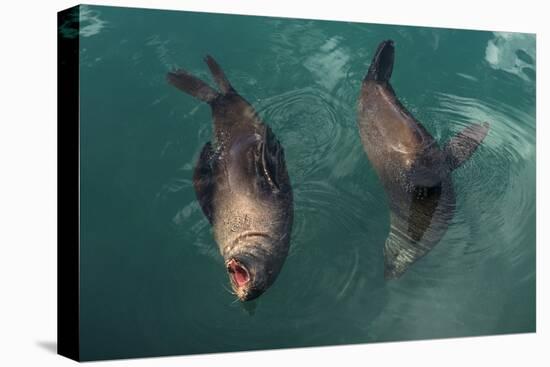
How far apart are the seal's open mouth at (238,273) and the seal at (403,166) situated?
1.15 meters

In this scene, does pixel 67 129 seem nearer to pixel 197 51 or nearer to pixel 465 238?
pixel 197 51

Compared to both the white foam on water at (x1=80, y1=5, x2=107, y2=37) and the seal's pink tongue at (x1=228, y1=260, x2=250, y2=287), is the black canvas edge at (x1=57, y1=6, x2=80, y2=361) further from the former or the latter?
the seal's pink tongue at (x1=228, y1=260, x2=250, y2=287)

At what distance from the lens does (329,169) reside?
26.8 feet

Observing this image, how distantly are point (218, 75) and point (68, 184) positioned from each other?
1.31m

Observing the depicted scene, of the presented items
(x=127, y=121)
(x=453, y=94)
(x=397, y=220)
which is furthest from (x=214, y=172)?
(x=453, y=94)

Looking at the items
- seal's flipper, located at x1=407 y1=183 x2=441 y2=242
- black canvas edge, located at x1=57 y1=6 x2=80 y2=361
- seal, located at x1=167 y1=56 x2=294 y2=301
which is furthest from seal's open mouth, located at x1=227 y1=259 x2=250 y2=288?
seal's flipper, located at x1=407 y1=183 x2=441 y2=242

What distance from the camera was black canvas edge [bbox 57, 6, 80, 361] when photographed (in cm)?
754

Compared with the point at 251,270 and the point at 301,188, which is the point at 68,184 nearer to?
the point at 251,270

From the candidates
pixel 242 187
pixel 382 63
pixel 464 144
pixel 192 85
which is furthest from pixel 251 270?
pixel 464 144

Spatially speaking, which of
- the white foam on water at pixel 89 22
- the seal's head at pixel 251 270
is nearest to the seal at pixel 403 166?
the seal's head at pixel 251 270

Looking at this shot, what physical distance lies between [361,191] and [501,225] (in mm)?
1289

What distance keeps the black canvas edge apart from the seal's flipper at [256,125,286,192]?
1333 millimetres

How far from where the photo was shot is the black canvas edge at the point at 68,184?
7539mm

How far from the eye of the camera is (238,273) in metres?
7.87
